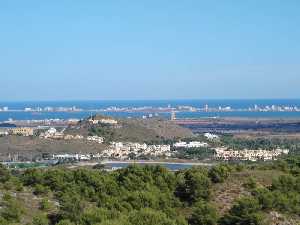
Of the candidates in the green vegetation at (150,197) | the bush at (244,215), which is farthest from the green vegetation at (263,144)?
the bush at (244,215)

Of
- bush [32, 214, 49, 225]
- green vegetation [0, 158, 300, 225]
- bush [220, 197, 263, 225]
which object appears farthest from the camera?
bush [220, 197, 263, 225]

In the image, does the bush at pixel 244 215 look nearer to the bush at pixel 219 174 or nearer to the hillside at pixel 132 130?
the bush at pixel 219 174

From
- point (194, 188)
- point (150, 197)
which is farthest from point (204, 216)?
point (194, 188)

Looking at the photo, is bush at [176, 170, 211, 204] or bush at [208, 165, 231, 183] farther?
bush at [208, 165, 231, 183]

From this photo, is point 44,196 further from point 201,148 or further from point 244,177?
point 201,148

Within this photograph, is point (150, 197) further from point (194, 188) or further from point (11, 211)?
point (11, 211)

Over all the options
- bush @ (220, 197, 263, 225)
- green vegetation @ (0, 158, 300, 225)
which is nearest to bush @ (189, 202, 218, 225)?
green vegetation @ (0, 158, 300, 225)

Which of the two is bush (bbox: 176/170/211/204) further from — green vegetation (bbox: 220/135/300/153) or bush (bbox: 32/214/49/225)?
green vegetation (bbox: 220/135/300/153)
